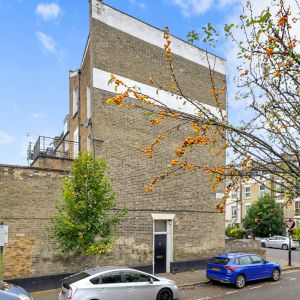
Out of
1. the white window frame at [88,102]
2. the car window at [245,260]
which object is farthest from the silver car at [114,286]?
the white window frame at [88,102]

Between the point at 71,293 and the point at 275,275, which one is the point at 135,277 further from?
the point at 275,275

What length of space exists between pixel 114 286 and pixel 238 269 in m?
6.45

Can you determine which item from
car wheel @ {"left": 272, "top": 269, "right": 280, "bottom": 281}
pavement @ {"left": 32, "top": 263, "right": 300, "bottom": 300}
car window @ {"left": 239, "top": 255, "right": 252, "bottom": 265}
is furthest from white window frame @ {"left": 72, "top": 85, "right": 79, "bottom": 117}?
car wheel @ {"left": 272, "top": 269, "right": 280, "bottom": 281}

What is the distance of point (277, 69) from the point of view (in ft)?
20.6

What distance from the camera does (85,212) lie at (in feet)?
41.9

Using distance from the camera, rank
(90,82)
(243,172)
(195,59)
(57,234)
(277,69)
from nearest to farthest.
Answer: (277,69) → (243,172) → (57,234) → (90,82) → (195,59)

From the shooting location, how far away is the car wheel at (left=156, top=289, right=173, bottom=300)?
1236 cm

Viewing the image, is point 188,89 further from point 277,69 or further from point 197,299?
point 277,69

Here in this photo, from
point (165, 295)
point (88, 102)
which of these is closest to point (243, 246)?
point (165, 295)

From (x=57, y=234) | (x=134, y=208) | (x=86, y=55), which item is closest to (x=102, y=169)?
(x=57, y=234)

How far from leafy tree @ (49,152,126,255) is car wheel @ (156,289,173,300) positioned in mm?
2319

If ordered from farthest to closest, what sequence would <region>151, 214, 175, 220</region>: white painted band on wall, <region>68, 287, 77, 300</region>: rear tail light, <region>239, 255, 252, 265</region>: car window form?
<region>151, 214, 175, 220</region>: white painted band on wall < <region>239, 255, 252, 265</region>: car window < <region>68, 287, 77, 300</region>: rear tail light

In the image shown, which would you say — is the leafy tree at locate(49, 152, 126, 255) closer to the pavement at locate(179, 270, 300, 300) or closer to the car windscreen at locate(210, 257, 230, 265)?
the pavement at locate(179, 270, 300, 300)

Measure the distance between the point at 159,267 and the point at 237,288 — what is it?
405 cm
